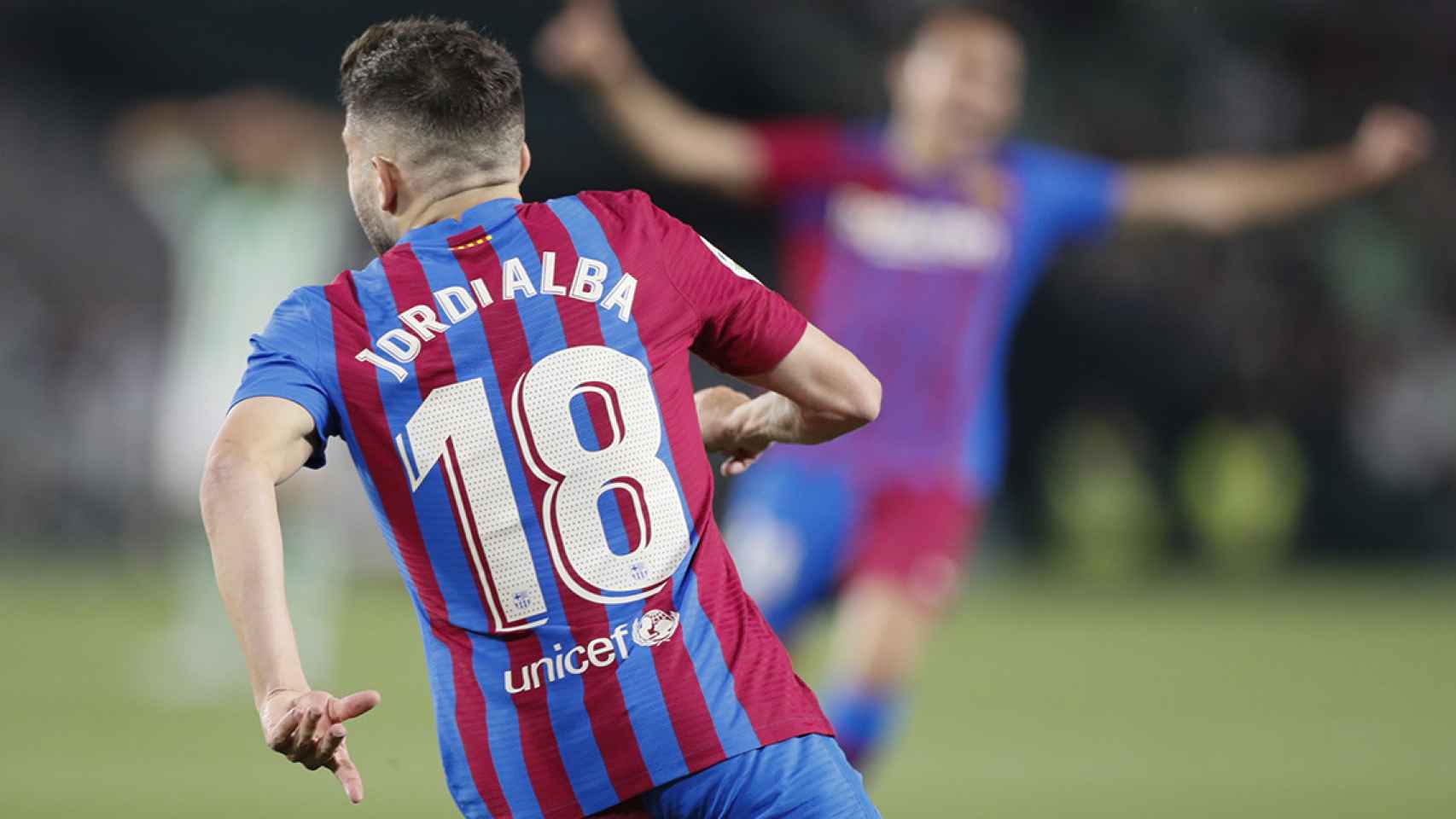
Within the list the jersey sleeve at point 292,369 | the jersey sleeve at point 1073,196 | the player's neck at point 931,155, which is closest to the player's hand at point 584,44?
the player's neck at point 931,155

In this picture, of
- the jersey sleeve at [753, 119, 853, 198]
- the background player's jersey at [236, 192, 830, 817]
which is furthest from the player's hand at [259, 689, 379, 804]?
the jersey sleeve at [753, 119, 853, 198]

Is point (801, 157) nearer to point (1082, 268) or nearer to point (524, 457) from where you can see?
point (524, 457)

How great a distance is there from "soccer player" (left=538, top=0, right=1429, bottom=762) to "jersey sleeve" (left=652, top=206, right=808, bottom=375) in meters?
3.17

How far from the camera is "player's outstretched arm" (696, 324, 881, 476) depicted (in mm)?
3303

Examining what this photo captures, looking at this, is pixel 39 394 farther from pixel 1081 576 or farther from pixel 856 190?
pixel 856 190

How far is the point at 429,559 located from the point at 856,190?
4.15m

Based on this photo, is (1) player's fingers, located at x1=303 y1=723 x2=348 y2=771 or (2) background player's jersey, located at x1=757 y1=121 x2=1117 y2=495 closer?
(1) player's fingers, located at x1=303 y1=723 x2=348 y2=771

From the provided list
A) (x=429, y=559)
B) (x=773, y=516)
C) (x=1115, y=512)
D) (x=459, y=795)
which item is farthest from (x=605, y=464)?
(x=1115, y=512)

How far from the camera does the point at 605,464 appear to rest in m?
→ 3.01

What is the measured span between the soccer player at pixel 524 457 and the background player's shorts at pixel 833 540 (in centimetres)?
321

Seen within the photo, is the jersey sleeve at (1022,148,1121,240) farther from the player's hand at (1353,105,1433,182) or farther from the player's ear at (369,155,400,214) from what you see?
the player's ear at (369,155,400,214)

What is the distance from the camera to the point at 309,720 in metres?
2.63

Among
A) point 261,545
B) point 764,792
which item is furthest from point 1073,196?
point 261,545

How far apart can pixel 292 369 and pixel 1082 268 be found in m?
18.0
